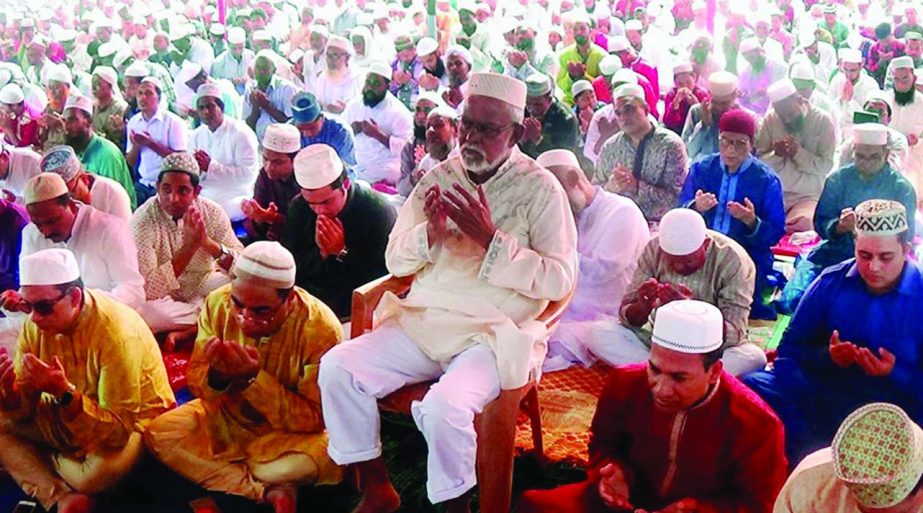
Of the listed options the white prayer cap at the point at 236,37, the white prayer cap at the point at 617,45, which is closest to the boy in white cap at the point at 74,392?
the white prayer cap at the point at 617,45

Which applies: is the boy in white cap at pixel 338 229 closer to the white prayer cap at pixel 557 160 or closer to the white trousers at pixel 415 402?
the white prayer cap at pixel 557 160

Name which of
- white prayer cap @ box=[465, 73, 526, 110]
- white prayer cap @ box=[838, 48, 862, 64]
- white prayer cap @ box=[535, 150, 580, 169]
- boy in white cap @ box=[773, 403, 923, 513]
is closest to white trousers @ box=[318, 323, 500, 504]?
white prayer cap @ box=[465, 73, 526, 110]

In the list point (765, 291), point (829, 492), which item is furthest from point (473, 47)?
point (829, 492)

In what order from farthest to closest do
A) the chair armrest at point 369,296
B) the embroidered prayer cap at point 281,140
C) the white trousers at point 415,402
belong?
the embroidered prayer cap at point 281,140, the chair armrest at point 369,296, the white trousers at point 415,402

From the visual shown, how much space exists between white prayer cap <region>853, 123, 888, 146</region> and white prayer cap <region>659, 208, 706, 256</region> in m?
1.63

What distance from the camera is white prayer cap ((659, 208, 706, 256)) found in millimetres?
3844

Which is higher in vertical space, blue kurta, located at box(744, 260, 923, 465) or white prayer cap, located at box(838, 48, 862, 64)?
blue kurta, located at box(744, 260, 923, 465)

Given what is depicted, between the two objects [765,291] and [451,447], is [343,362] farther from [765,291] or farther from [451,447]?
[765,291]

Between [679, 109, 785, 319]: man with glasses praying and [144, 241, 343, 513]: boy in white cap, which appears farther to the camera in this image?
[679, 109, 785, 319]: man with glasses praying

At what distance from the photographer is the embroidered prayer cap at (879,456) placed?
2.00 metres

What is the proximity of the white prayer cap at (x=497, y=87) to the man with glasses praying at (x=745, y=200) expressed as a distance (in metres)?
1.90

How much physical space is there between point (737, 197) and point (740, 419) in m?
→ 2.61

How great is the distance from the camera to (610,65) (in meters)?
9.55

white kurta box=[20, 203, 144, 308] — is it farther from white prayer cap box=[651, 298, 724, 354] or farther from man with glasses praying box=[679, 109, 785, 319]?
man with glasses praying box=[679, 109, 785, 319]
